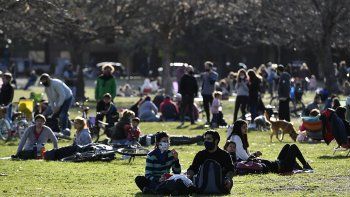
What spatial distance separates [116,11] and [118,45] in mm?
40959

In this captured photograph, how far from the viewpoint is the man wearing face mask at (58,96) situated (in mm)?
28281

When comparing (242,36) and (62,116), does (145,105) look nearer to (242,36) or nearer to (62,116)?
(62,116)

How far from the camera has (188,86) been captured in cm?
3531

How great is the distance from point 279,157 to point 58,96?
10.4 metres

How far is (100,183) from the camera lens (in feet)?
60.6

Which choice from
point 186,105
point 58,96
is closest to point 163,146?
point 58,96

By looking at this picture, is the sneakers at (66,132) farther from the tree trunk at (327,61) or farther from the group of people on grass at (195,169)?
the tree trunk at (327,61)

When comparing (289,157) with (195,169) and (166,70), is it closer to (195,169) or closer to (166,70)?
(195,169)

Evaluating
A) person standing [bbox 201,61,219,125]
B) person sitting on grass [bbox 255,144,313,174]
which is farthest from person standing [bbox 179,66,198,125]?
person sitting on grass [bbox 255,144,313,174]

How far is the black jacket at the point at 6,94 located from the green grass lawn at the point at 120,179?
5129 millimetres

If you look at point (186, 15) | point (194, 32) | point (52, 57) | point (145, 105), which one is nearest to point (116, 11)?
point (186, 15)

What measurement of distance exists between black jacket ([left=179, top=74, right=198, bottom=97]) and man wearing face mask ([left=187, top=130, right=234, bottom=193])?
1869 centimetres

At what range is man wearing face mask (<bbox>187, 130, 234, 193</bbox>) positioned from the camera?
1644 centimetres

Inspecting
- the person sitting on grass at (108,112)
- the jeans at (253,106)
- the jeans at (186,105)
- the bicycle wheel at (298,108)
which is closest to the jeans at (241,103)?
the jeans at (253,106)
